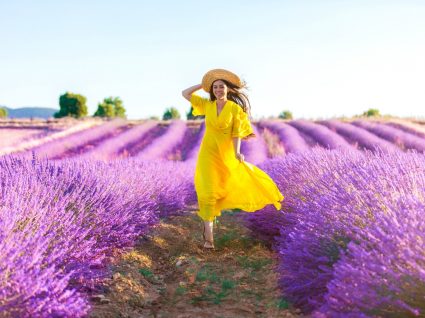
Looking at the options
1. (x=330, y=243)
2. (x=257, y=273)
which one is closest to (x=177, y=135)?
(x=257, y=273)

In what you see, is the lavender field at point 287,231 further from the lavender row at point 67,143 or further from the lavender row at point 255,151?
the lavender row at point 67,143

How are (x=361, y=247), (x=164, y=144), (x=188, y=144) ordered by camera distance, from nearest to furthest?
(x=361, y=247) < (x=164, y=144) < (x=188, y=144)

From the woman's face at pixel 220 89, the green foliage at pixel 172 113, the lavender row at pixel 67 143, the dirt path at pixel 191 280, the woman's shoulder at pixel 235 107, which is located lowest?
the dirt path at pixel 191 280

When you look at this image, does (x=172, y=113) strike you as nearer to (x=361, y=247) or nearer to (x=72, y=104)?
(x=72, y=104)

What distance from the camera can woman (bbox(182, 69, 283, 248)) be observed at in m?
4.50

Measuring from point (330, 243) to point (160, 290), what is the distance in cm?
139

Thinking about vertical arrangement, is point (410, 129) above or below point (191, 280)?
above

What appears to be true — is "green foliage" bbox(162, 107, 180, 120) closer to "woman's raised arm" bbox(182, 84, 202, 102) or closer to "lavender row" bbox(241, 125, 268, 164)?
"lavender row" bbox(241, 125, 268, 164)

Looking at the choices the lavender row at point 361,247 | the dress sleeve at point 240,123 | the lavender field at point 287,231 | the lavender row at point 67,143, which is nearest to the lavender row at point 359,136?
the lavender row at point 67,143

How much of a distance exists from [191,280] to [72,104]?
142 feet

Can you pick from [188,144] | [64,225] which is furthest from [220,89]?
[188,144]

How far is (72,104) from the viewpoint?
4497cm

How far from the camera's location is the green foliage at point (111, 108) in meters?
47.4

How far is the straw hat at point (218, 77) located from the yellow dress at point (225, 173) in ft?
0.62
